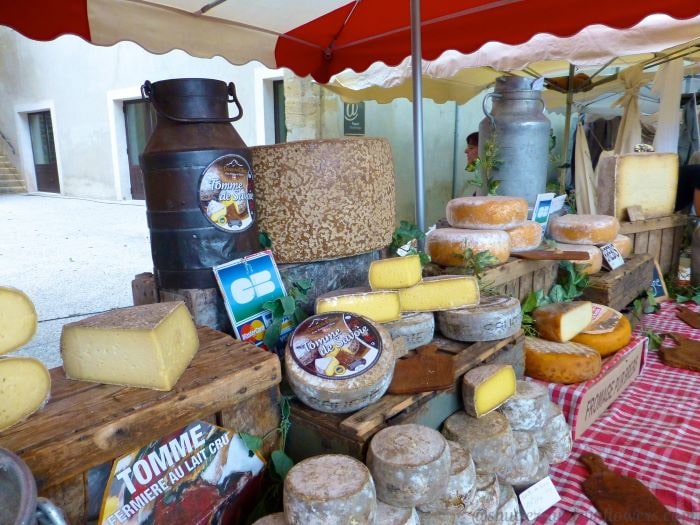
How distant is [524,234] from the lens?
198cm

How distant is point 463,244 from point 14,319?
4.59 feet

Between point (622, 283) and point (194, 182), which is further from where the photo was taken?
point (622, 283)

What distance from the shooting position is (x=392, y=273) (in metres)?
1.35

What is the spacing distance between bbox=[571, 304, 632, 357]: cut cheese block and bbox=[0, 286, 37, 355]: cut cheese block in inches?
67.0

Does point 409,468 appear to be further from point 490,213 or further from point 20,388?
point 490,213

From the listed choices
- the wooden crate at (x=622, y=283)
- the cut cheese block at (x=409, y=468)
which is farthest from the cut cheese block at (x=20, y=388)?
the wooden crate at (x=622, y=283)

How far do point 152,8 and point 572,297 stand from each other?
221cm

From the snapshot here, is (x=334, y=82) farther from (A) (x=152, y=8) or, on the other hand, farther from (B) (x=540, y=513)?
(B) (x=540, y=513)

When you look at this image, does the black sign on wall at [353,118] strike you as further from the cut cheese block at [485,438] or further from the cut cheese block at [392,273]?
the cut cheese block at [485,438]

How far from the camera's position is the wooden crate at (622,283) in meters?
2.12

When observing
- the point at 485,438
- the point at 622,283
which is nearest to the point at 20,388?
the point at 485,438

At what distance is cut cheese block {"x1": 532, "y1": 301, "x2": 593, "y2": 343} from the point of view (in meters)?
1.74

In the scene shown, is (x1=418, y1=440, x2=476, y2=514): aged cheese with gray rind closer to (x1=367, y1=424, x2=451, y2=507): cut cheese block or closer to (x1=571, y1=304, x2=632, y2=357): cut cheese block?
(x1=367, y1=424, x2=451, y2=507): cut cheese block

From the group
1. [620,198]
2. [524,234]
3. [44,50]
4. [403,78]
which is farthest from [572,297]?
[44,50]
